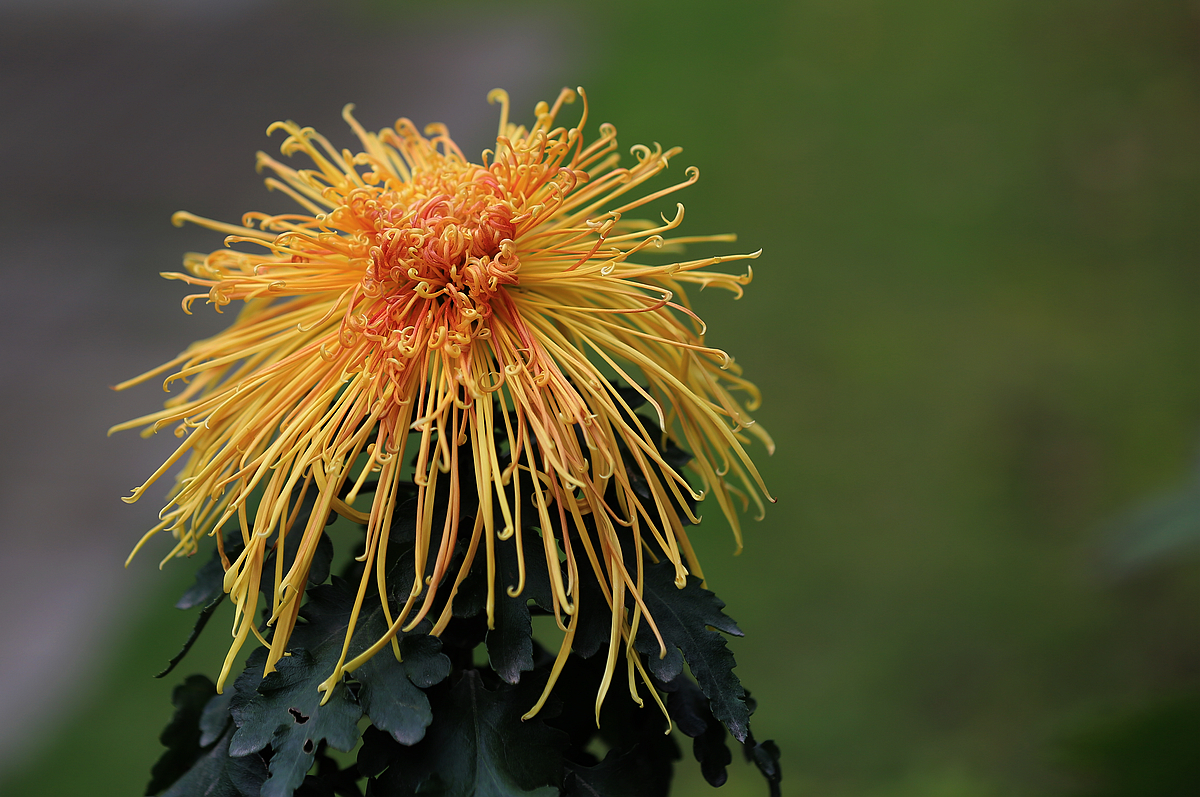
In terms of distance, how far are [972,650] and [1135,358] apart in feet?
4.96

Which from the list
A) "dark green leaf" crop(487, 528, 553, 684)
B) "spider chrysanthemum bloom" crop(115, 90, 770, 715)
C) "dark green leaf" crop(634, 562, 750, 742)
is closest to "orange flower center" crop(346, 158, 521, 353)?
"spider chrysanthemum bloom" crop(115, 90, 770, 715)

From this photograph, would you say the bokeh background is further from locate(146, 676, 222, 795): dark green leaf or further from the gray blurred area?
locate(146, 676, 222, 795): dark green leaf

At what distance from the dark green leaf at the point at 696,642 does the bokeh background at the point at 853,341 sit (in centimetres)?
75

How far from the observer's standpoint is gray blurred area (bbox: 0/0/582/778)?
3.12m

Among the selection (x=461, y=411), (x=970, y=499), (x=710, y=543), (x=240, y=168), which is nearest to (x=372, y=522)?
(x=461, y=411)

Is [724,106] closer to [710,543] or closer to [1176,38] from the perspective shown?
[1176,38]

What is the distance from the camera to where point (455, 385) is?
2.73 ft

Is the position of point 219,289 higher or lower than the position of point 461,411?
higher

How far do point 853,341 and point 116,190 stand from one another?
3.96 m

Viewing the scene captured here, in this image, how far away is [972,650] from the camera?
2.81m

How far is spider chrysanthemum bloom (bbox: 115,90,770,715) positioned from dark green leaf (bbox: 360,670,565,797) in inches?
3.1

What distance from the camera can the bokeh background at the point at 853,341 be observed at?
8.79 ft

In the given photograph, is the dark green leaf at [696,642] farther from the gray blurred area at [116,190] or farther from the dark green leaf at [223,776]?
the gray blurred area at [116,190]

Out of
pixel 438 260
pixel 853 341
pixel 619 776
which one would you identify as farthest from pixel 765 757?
pixel 853 341
